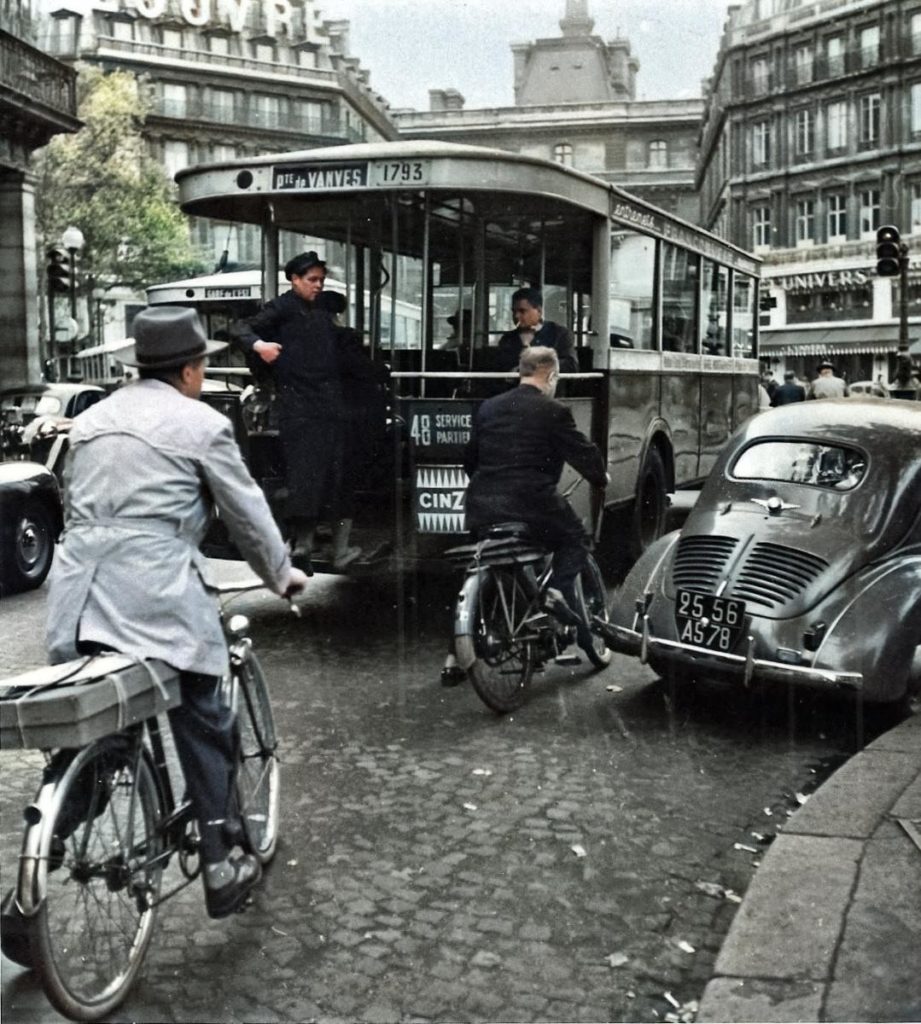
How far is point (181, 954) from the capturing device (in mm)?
4023

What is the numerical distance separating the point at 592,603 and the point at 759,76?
51.1 meters

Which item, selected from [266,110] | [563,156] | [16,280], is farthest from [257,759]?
[266,110]

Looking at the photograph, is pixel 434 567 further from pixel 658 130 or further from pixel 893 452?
pixel 658 130

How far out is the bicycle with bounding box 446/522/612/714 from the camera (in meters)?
6.78

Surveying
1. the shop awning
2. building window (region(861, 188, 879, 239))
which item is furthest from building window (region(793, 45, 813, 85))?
the shop awning

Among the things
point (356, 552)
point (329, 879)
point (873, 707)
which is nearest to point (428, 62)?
point (356, 552)

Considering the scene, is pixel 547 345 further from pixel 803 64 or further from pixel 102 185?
pixel 803 64

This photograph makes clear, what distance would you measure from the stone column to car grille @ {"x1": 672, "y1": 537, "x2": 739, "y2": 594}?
2396cm

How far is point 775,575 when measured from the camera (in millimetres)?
6797

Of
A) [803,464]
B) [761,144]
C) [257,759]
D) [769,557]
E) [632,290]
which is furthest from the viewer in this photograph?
[761,144]

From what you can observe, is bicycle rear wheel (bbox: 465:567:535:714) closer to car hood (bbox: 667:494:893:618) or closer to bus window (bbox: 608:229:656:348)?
car hood (bbox: 667:494:893:618)

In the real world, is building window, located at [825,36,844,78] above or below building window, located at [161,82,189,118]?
below

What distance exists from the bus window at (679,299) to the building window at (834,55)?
980 inches

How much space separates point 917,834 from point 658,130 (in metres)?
68.5
